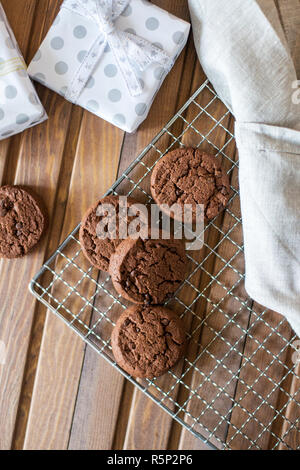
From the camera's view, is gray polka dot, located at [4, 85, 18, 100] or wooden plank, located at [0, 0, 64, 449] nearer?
gray polka dot, located at [4, 85, 18, 100]

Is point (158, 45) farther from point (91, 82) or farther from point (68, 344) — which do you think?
point (68, 344)

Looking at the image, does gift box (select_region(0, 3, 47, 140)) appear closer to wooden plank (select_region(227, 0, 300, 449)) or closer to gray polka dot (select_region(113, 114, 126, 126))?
gray polka dot (select_region(113, 114, 126, 126))

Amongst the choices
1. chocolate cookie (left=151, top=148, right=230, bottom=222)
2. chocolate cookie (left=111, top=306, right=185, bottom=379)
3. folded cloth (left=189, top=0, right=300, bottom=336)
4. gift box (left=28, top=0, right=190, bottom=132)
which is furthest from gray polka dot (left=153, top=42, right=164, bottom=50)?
chocolate cookie (left=111, top=306, right=185, bottom=379)

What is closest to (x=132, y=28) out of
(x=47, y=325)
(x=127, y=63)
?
(x=127, y=63)

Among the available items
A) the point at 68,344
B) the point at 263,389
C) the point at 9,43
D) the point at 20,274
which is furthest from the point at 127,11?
the point at 263,389

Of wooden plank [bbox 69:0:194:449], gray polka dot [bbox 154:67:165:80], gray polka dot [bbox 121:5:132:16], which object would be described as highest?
gray polka dot [bbox 121:5:132:16]

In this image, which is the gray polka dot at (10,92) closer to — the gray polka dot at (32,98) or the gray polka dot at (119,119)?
the gray polka dot at (32,98)

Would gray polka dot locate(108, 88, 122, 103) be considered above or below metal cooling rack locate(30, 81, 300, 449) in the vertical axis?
above
